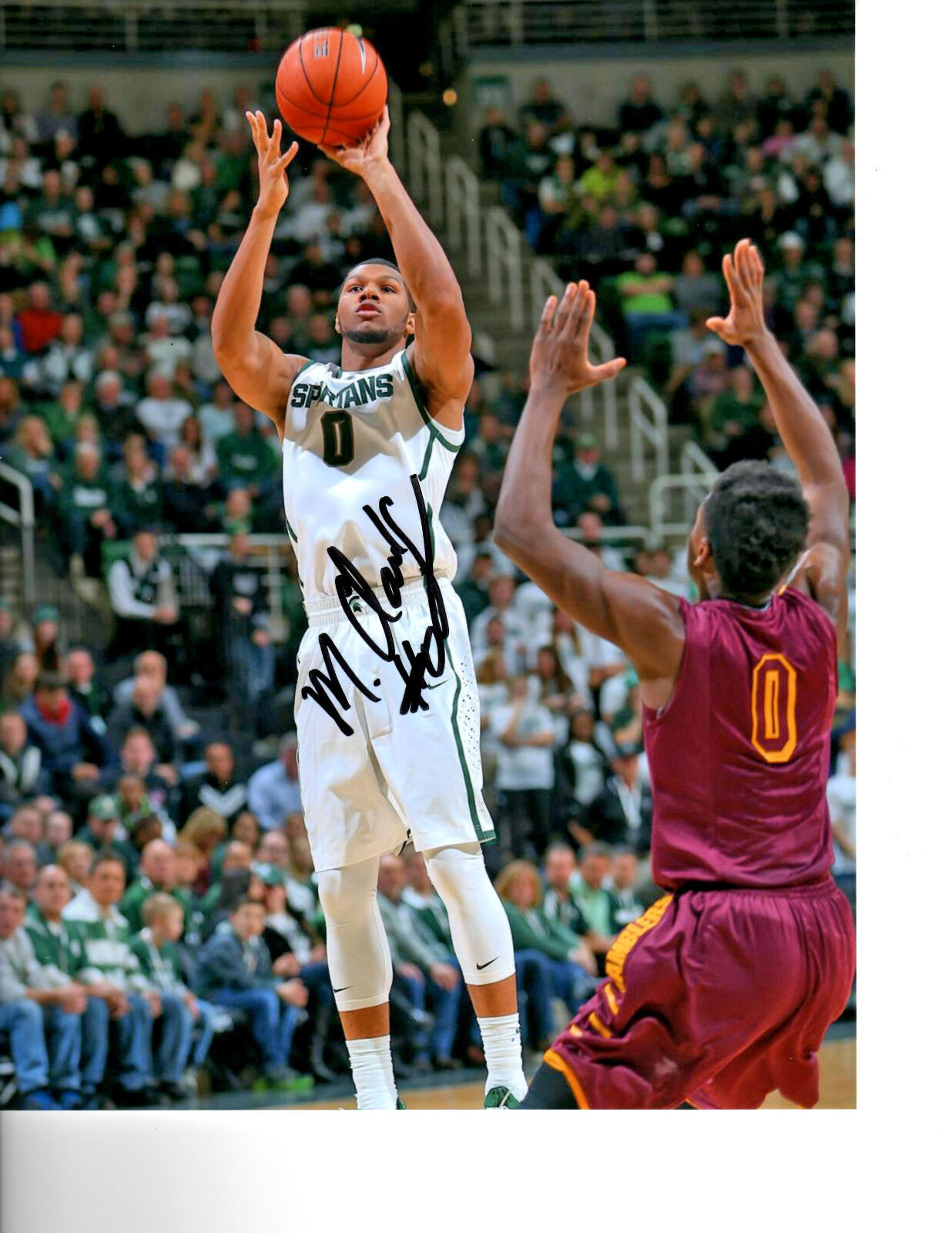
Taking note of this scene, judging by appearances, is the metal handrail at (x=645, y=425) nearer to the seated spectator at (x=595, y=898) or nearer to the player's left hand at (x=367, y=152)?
the seated spectator at (x=595, y=898)

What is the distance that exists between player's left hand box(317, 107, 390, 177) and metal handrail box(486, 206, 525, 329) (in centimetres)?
363

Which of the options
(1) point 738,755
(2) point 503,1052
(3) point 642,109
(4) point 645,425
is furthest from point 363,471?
(3) point 642,109

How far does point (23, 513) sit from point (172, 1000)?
2520 mm

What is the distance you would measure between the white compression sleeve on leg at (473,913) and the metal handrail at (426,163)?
4.62 metres

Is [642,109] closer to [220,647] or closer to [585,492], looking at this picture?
[585,492]

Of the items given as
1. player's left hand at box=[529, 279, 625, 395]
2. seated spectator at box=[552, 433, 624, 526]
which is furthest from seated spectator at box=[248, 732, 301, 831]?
player's left hand at box=[529, 279, 625, 395]

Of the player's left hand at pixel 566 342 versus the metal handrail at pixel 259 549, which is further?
the metal handrail at pixel 259 549

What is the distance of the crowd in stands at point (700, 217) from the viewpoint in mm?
8430

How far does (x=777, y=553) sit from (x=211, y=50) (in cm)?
526

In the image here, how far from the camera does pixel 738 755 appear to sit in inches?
172

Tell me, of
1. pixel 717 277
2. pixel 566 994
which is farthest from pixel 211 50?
pixel 566 994

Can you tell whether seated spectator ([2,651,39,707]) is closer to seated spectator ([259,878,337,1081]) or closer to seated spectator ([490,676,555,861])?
seated spectator ([259,878,337,1081])

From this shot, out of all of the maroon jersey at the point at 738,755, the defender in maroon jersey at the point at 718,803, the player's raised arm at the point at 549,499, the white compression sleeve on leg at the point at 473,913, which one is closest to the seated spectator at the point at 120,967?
the white compression sleeve on leg at the point at 473,913
